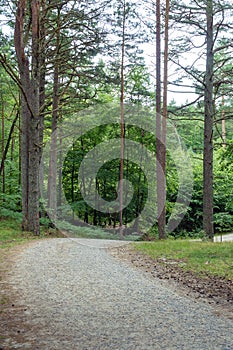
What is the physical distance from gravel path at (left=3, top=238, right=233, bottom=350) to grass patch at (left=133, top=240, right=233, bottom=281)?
4.19ft

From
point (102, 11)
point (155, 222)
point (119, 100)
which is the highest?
point (102, 11)

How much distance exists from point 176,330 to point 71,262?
4795mm

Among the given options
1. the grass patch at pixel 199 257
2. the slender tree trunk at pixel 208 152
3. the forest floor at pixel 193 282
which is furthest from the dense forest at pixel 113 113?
the forest floor at pixel 193 282

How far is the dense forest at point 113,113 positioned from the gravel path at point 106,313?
4.30m

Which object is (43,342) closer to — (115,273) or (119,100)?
(115,273)

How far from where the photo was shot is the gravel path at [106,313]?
12.8 feet

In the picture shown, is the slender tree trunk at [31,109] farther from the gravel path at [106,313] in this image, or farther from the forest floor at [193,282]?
the gravel path at [106,313]

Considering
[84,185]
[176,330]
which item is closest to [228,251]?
[176,330]

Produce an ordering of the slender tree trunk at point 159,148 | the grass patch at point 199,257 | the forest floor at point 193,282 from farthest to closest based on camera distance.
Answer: the slender tree trunk at point 159,148 < the grass patch at point 199,257 < the forest floor at point 193,282

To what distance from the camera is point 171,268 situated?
8164 mm

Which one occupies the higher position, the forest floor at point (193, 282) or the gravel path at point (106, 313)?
the gravel path at point (106, 313)

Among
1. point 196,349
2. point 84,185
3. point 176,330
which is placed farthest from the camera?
point 84,185

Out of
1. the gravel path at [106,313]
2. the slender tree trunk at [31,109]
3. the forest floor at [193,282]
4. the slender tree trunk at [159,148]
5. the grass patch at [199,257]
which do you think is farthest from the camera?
the slender tree trunk at [159,148]

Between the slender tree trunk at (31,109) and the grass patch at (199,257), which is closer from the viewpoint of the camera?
the grass patch at (199,257)
